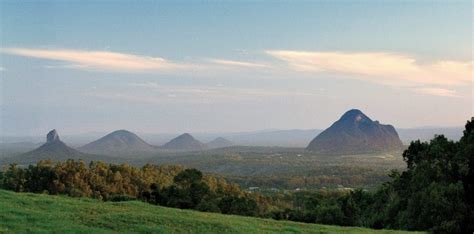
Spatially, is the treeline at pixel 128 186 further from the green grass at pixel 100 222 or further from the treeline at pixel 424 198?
the green grass at pixel 100 222

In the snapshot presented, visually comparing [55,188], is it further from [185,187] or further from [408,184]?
[408,184]

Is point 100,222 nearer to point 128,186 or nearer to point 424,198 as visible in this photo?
point 424,198

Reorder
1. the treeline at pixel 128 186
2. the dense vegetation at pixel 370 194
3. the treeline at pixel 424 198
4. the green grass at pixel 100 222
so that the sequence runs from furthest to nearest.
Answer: the treeline at pixel 128 186, the dense vegetation at pixel 370 194, the treeline at pixel 424 198, the green grass at pixel 100 222

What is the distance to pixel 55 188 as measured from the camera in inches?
2761

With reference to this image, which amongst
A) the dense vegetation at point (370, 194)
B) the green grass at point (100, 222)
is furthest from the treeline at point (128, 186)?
the green grass at point (100, 222)

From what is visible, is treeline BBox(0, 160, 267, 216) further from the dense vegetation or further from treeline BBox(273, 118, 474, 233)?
treeline BBox(273, 118, 474, 233)

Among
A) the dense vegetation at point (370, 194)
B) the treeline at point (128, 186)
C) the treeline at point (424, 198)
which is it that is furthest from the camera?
the treeline at point (128, 186)

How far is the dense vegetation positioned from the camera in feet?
122

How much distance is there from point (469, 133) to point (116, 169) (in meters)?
57.3

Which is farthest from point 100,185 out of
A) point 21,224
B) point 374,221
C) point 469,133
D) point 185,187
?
point 21,224

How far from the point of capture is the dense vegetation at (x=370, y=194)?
3716 centimetres

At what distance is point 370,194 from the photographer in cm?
6231

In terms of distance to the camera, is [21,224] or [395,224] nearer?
[21,224]

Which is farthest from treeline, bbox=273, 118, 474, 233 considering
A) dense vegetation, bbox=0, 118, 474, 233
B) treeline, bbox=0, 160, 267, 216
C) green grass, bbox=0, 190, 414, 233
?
green grass, bbox=0, 190, 414, 233
